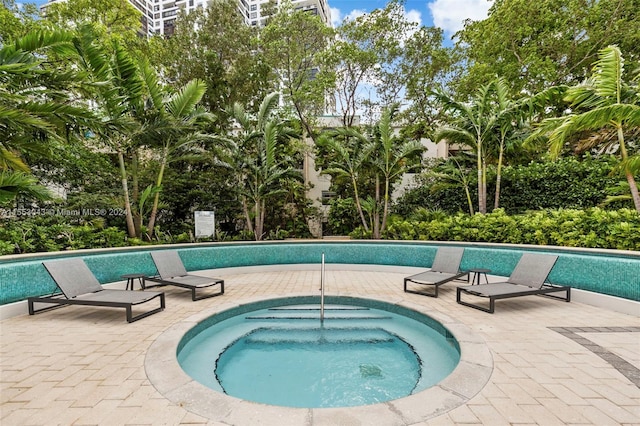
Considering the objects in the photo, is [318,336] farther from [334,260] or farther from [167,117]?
[167,117]

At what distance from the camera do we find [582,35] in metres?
13.1

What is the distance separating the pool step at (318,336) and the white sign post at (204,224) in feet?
18.2

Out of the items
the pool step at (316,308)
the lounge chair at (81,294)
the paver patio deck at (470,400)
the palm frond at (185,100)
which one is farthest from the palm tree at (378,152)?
the lounge chair at (81,294)

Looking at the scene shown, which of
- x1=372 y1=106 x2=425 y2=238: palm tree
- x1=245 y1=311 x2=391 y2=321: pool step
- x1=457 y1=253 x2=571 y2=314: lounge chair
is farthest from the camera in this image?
x1=372 y1=106 x2=425 y2=238: palm tree

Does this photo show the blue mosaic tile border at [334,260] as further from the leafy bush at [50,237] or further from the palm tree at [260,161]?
the palm tree at [260,161]

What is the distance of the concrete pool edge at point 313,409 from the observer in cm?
242

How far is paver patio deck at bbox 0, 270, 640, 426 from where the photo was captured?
2.48 metres

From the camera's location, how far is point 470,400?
267cm

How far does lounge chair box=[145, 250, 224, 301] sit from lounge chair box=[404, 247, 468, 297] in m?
4.29

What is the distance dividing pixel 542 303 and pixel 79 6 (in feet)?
73.4

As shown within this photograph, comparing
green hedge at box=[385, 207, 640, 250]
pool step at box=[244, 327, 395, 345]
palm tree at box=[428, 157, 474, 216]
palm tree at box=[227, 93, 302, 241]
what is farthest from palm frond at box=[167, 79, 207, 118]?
palm tree at box=[428, 157, 474, 216]

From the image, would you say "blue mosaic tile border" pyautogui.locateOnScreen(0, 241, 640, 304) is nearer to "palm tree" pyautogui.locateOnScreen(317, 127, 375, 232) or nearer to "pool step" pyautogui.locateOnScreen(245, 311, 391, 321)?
"palm tree" pyautogui.locateOnScreen(317, 127, 375, 232)

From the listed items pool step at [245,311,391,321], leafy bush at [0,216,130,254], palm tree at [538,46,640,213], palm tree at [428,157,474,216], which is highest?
palm tree at [538,46,640,213]

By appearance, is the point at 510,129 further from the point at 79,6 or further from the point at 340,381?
the point at 79,6
